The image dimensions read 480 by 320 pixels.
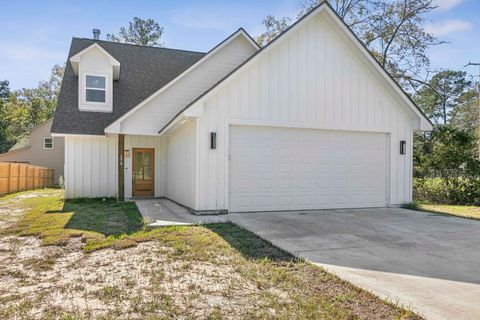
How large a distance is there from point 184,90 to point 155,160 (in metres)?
3.13

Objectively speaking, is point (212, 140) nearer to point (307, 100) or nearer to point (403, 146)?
point (307, 100)

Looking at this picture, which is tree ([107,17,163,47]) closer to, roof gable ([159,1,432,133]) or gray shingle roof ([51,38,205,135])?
gray shingle roof ([51,38,205,135])

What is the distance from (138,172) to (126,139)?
4.68 ft

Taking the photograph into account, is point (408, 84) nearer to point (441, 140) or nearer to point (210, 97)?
point (441, 140)

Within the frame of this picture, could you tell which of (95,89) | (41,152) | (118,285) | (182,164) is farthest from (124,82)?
(41,152)

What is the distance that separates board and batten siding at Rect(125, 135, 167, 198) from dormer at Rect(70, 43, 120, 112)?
1601mm

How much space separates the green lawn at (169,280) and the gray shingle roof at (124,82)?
6.74 m

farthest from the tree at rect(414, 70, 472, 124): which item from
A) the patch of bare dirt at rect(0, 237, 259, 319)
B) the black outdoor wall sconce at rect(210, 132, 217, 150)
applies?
the patch of bare dirt at rect(0, 237, 259, 319)

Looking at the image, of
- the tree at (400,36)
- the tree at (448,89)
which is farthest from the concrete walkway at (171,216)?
the tree at (448,89)

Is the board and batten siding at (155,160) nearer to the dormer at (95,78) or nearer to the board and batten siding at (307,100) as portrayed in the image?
the dormer at (95,78)

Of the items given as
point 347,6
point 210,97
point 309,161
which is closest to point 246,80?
point 210,97

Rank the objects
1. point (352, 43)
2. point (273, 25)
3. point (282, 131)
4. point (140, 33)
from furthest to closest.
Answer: point (140, 33)
point (273, 25)
point (352, 43)
point (282, 131)

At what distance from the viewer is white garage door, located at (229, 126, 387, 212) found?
9453mm

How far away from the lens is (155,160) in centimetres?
1404
